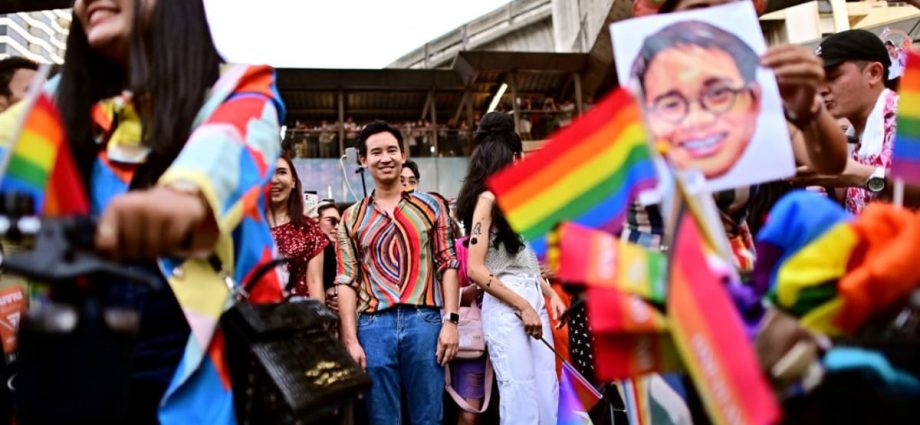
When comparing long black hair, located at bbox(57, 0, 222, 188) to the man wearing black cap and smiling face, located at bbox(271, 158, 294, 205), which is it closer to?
the man wearing black cap

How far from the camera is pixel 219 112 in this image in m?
1.37

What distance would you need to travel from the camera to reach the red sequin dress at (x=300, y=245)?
4160 mm

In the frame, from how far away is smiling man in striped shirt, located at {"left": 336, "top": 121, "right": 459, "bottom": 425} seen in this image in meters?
3.83

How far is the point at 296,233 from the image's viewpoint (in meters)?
4.31

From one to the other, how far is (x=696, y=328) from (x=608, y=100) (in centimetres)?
42

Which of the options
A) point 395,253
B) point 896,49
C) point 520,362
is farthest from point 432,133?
point 896,49

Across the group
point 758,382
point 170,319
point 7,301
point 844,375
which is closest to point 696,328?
point 758,382

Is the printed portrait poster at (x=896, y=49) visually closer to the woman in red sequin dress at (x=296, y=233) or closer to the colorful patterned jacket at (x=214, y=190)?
the colorful patterned jacket at (x=214, y=190)

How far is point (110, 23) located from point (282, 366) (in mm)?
867

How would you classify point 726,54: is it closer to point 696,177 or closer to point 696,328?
point 696,177

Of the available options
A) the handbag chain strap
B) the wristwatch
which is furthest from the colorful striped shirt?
the handbag chain strap

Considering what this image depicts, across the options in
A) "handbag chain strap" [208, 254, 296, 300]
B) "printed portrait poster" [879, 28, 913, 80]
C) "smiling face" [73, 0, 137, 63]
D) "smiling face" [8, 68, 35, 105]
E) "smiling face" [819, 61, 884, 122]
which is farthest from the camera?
"printed portrait poster" [879, 28, 913, 80]

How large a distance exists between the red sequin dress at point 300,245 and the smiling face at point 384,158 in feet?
1.88

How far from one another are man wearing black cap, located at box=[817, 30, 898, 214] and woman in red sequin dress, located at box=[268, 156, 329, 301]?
10.0 feet
